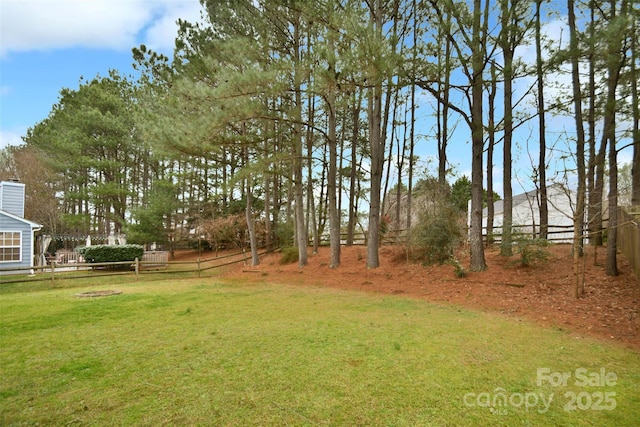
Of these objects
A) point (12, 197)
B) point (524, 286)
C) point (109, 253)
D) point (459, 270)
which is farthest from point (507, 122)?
point (12, 197)

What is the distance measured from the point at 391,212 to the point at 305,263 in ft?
32.0

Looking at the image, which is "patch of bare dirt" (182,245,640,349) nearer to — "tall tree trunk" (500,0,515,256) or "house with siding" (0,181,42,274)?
"tall tree trunk" (500,0,515,256)

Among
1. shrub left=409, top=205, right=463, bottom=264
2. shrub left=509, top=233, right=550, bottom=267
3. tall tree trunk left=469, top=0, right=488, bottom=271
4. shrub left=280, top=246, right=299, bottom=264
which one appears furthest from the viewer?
shrub left=280, top=246, right=299, bottom=264

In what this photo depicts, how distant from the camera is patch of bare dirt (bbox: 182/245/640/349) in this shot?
17.8ft

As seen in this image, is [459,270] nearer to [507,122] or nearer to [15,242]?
[507,122]

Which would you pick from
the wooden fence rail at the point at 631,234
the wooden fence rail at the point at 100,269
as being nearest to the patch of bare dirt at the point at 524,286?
the wooden fence rail at the point at 631,234

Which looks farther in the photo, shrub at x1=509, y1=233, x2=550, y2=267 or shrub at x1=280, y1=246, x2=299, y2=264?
shrub at x1=280, y1=246, x2=299, y2=264

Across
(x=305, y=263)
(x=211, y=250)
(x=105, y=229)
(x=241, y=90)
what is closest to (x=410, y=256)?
(x=305, y=263)

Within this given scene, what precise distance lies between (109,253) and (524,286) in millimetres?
15949

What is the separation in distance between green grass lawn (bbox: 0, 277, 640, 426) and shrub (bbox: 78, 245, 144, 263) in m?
9.66

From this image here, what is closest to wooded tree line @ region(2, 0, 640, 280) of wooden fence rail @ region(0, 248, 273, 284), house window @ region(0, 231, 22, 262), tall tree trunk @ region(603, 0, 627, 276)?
tall tree trunk @ region(603, 0, 627, 276)

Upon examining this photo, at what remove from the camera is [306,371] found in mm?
3312

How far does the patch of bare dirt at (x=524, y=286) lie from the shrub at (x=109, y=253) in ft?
21.9

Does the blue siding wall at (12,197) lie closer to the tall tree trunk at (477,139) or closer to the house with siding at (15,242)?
the house with siding at (15,242)
